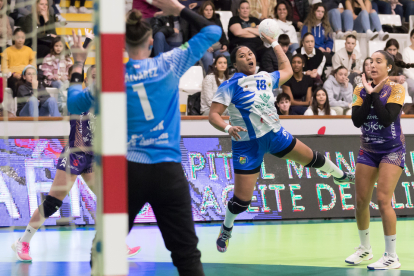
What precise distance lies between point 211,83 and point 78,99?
7.30 meters

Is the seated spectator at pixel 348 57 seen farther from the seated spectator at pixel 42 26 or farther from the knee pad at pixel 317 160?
the knee pad at pixel 317 160

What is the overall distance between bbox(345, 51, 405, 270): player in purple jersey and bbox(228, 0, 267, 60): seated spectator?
6.43 m

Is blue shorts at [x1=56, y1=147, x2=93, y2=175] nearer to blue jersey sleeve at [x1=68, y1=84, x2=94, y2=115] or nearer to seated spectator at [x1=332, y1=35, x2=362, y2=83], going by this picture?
blue jersey sleeve at [x1=68, y1=84, x2=94, y2=115]

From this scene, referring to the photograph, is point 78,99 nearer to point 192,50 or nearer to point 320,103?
point 192,50

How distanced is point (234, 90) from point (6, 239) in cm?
402

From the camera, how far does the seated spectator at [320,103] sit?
433 inches

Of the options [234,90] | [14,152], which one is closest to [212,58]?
[14,152]

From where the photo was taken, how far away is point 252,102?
18.9 feet

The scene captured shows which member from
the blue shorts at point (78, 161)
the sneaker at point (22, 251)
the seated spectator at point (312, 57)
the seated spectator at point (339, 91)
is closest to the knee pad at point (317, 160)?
the blue shorts at point (78, 161)

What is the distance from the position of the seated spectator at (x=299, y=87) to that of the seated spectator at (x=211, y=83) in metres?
1.50

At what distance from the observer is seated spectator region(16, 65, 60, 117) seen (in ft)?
27.5

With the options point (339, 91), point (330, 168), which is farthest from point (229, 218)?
point (339, 91)

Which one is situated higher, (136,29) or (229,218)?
(136,29)

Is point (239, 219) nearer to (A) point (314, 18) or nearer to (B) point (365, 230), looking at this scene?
(B) point (365, 230)
